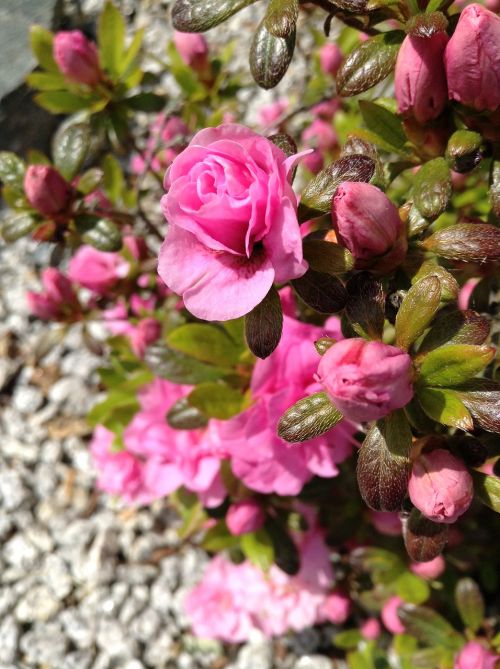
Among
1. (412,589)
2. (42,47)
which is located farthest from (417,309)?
(42,47)

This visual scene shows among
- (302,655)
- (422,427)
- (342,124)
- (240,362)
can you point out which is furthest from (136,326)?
(302,655)

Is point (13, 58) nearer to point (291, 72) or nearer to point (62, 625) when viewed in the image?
point (291, 72)

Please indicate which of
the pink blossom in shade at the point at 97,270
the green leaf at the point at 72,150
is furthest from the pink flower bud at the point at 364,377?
the pink blossom in shade at the point at 97,270

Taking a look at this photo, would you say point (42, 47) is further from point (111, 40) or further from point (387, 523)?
point (387, 523)

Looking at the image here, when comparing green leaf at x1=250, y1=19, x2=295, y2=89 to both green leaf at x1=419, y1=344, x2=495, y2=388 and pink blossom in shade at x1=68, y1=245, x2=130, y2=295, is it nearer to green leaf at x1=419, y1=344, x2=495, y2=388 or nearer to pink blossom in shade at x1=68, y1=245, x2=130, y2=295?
green leaf at x1=419, y1=344, x2=495, y2=388

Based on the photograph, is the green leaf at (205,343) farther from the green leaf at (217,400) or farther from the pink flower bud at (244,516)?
the pink flower bud at (244,516)

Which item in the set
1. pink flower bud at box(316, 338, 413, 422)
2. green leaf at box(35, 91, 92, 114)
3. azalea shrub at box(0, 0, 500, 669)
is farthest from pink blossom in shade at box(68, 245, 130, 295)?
pink flower bud at box(316, 338, 413, 422)
